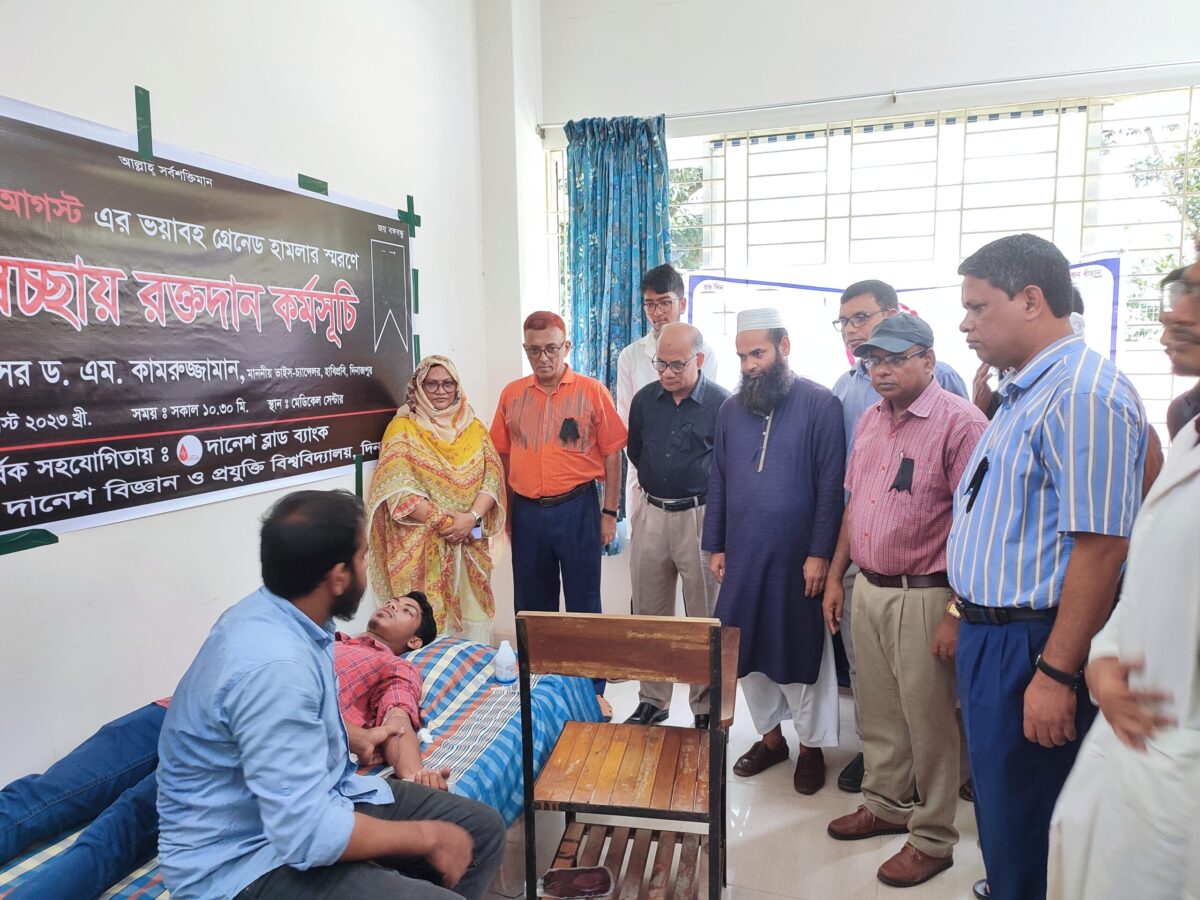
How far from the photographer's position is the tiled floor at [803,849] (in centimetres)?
204

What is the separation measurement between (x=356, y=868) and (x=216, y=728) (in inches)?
14.6

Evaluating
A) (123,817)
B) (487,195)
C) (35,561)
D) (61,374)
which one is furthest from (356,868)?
(487,195)

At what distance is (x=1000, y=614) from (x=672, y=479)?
138cm

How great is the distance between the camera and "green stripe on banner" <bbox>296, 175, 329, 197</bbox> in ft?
8.80

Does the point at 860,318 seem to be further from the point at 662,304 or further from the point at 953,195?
the point at 953,195

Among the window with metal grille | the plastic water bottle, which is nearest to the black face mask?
the plastic water bottle

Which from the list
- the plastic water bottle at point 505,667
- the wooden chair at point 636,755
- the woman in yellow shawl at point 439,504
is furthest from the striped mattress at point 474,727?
the woman in yellow shawl at point 439,504

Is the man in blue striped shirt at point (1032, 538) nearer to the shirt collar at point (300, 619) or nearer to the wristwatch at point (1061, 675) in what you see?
the wristwatch at point (1061, 675)

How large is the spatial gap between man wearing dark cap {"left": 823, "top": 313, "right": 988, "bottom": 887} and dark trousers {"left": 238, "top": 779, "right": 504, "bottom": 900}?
1151mm

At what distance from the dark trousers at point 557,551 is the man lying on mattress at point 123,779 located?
874 millimetres

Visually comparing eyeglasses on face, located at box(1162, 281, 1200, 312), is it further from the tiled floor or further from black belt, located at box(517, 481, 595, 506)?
black belt, located at box(517, 481, 595, 506)

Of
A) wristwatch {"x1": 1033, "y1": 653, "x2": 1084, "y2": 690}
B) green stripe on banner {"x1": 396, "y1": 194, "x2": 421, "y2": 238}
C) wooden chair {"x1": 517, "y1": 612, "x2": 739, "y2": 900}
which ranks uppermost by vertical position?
green stripe on banner {"x1": 396, "y1": 194, "x2": 421, "y2": 238}

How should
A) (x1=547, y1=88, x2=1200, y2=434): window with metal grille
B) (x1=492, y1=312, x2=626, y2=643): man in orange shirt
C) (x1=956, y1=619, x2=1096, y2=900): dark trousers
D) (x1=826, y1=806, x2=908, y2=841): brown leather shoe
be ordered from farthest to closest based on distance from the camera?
(x1=547, y1=88, x2=1200, y2=434): window with metal grille → (x1=492, y1=312, x2=626, y2=643): man in orange shirt → (x1=826, y1=806, x2=908, y2=841): brown leather shoe → (x1=956, y1=619, x2=1096, y2=900): dark trousers

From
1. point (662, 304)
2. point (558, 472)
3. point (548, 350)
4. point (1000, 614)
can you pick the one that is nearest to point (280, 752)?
point (1000, 614)
